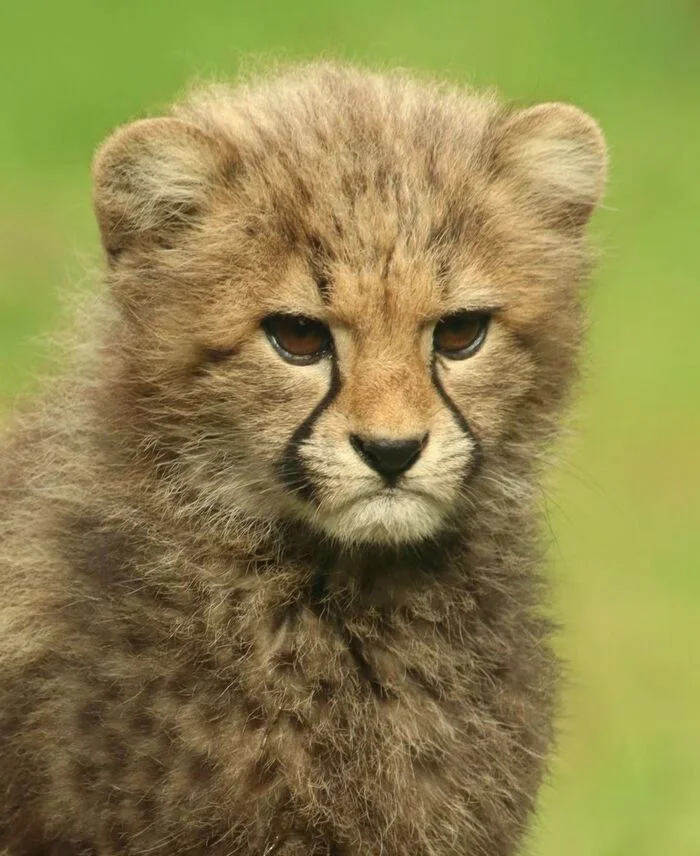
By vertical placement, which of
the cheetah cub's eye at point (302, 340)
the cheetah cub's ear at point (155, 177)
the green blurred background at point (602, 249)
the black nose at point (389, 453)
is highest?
the cheetah cub's ear at point (155, 177)

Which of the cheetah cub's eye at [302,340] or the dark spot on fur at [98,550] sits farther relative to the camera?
the dark spot on fur at [98,550]

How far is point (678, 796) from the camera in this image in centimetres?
555

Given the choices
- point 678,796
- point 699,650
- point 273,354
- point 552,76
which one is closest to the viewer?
point 273,354

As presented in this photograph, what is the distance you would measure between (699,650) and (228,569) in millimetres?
3168

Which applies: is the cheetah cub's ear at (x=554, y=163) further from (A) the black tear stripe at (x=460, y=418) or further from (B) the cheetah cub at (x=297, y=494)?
(A) the black tear stripe at (x=460, y=418)

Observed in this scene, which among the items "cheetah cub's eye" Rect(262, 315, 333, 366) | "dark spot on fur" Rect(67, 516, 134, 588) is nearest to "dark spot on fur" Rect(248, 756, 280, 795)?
"dark spot on fur" Rect(67, 516, 134, 588)

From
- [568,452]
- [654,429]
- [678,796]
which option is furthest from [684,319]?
[568,452]

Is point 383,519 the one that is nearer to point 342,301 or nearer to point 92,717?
point 342,301

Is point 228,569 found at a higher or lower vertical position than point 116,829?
higher

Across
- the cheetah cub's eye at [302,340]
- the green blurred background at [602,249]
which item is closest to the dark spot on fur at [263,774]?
the cheetah cub's eye at [302,340]

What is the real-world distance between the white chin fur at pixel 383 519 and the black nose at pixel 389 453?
0.23ft

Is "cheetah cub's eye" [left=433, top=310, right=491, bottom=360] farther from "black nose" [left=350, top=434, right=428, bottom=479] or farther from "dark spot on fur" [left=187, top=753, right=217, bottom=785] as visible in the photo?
"dark spot on fur" [left=187, top=753, right=217, bottom=785]

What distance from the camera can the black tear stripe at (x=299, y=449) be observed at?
3.51 metres

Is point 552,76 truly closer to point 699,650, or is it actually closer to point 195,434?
point 699,650
